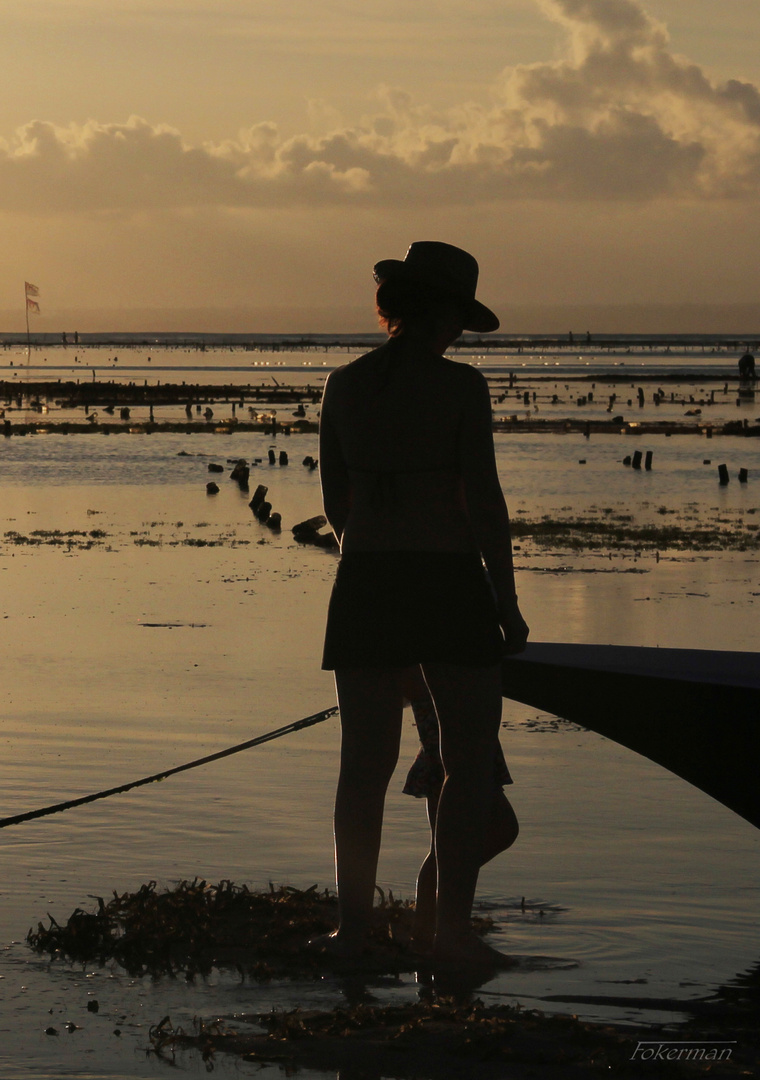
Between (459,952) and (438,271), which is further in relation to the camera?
(459,952)

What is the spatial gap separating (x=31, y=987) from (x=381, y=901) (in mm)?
1381

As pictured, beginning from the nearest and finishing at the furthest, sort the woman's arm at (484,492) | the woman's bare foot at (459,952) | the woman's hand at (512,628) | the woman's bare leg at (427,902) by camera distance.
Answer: the woman's arm at (484,492) < the woman's hand at (512,628) < the woman's bare foot at (459,952) < the woman's bare leg at (427,902)

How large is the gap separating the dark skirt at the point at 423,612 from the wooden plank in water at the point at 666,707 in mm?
679

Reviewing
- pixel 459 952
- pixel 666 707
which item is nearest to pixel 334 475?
pixel 666 707

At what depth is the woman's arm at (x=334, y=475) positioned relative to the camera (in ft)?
16.1

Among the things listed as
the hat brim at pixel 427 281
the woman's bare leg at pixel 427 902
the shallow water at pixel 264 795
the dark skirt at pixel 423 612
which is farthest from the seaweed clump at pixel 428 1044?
the hat brim at pixel 427 281

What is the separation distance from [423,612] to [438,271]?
1.05 metres

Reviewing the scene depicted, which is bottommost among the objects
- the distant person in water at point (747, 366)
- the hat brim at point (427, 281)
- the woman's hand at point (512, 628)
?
the woman's hand at point (512, 628)

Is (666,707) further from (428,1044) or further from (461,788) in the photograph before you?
(428,1044)

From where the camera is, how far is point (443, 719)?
15.9 feet

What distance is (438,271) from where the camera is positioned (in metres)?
4.80

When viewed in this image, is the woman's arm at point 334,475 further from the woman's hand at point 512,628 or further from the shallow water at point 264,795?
the shallow water at point 264,795

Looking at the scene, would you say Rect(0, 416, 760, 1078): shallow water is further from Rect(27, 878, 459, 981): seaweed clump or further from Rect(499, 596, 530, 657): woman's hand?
Rect(499, 596, 530, 657): woman's hand

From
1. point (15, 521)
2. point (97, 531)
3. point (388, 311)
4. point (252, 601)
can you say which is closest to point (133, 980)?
point (388, 311)
